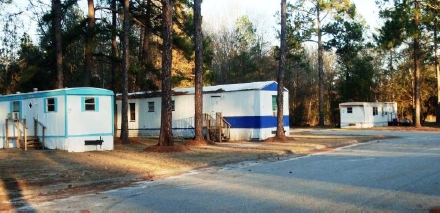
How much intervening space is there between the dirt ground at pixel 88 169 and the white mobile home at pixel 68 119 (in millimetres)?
929

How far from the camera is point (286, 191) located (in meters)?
9.28

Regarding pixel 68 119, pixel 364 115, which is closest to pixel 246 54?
pixel 364 115

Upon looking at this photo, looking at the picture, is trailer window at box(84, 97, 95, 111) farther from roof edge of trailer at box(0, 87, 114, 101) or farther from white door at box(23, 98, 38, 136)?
white door at box(23, 98, 38, 136)

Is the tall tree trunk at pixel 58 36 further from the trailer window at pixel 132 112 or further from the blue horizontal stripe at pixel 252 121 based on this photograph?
the blue horizontal stripe at pixel 252 121

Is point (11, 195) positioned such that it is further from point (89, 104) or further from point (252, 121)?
point (252, 121)

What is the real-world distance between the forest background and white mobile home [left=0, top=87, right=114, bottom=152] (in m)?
3.99

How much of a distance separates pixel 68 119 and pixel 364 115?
32941 mm

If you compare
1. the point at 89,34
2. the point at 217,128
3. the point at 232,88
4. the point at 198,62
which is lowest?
the point at 217,128

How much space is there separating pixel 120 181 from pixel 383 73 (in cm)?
5079

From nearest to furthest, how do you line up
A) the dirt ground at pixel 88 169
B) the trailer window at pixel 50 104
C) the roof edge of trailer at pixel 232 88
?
1. the dirt ground at pixel 88 169
2. the trailer window at pixel 50 104
3. the roof edge of trailer at pixel 232 88

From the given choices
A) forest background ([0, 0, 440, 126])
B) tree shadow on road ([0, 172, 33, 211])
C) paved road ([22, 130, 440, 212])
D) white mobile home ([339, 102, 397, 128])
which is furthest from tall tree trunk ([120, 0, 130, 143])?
white mobile home ([339, 102, 397, 128])

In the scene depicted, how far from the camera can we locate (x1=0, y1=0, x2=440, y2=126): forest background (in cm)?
2666

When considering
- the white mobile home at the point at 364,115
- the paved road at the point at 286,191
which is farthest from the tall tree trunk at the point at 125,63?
the white mobile home at the point at 364,115

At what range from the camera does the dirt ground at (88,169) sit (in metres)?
10.1
